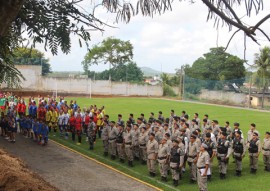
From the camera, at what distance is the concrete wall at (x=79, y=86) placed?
40.8 metres

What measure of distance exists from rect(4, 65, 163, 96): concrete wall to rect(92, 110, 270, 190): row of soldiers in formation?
2773cm

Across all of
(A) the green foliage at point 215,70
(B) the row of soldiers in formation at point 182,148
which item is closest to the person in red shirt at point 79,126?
(B) the row of soldiers in formation at point 182,148

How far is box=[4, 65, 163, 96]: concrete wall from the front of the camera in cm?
4075

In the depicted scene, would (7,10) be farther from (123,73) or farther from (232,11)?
(123,73)

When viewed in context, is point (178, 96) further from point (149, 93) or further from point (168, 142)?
point (168, 142)

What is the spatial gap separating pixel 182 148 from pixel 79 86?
35597mm

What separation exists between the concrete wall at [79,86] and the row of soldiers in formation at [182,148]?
27.7 meters

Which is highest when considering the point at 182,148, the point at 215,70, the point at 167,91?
the point at 215,70

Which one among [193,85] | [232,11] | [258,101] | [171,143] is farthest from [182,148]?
[193,85]

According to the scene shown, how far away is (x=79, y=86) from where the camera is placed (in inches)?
1741

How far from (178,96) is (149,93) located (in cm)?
407

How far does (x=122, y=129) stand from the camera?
1241 centimetres

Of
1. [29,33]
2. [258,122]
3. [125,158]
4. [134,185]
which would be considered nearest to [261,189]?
[134,185]

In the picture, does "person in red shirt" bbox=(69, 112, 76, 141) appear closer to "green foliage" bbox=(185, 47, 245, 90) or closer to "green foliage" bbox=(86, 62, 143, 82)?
"green foliage" bbox=(185, 47, 245, 90)
